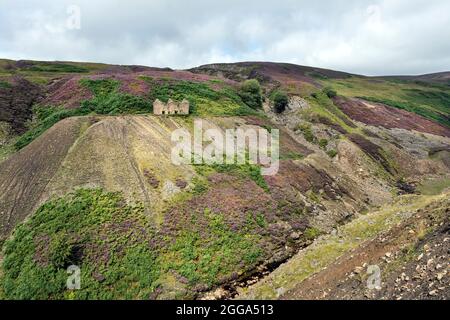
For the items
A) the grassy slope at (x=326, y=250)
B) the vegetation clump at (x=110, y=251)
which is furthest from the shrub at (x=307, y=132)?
the vegetation clump at (x=110, y=251)

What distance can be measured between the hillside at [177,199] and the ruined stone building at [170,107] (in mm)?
1998

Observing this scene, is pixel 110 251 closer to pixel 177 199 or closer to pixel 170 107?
pixel 177 199

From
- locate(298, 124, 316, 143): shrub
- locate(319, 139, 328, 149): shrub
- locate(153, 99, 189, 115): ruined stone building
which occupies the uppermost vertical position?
locate(153, 99, 189, 115): ruined stone building

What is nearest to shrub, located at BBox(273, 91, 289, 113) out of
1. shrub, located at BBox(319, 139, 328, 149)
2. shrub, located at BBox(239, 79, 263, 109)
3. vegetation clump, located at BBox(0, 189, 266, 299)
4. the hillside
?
shrub, located at BBox(239, 79, 263, 109)

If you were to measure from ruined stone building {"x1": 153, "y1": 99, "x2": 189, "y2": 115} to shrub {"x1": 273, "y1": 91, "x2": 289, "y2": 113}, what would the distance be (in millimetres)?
25425

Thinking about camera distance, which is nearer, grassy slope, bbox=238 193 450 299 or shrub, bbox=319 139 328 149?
grassy slope, bbox=238 193 450 299

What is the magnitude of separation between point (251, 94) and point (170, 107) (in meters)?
21.7

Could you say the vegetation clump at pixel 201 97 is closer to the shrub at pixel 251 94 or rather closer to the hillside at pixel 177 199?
the hillside at pixel 177 199

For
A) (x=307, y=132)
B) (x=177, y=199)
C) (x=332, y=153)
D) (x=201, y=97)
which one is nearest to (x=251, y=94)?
(x=201, y=97)

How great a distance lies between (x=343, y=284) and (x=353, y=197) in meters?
24.4

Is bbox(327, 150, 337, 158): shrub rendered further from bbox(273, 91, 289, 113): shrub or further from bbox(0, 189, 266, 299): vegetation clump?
bbox(0, 189, 266, 299): vegetation clump

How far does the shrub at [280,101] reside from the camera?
70106 millimetres

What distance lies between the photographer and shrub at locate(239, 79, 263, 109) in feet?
215
